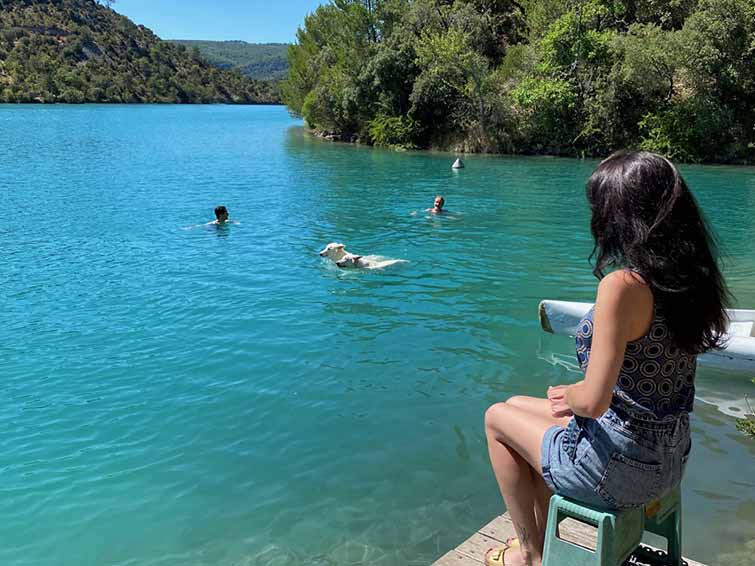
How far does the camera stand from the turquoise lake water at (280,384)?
5465 millimetres

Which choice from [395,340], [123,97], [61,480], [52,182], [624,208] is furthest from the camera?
[123,97]

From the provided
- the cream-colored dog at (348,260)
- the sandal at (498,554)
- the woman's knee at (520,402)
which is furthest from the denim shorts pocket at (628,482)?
the cream-colored dog at (348,260)

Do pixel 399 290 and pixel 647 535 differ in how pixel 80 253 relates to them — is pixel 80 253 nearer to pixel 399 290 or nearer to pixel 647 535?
pixel 399 290

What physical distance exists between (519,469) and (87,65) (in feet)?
584

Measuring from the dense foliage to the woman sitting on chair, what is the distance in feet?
115

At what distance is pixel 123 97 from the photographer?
493 feet

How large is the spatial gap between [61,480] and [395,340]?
501 centimetres

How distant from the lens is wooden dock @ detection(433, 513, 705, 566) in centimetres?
302

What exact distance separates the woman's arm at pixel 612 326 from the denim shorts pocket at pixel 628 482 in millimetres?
294

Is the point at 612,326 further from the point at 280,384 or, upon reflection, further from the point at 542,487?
the point at 280,384

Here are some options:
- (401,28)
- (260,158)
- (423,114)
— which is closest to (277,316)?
(260,158)

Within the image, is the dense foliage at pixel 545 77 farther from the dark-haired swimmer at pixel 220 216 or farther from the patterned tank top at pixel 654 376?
the patterned tank top at pixel 654 376

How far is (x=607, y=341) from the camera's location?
255cm

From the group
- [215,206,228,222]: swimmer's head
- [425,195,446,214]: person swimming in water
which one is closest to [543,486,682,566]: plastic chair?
[215,206,228,222]: swimmer's head
